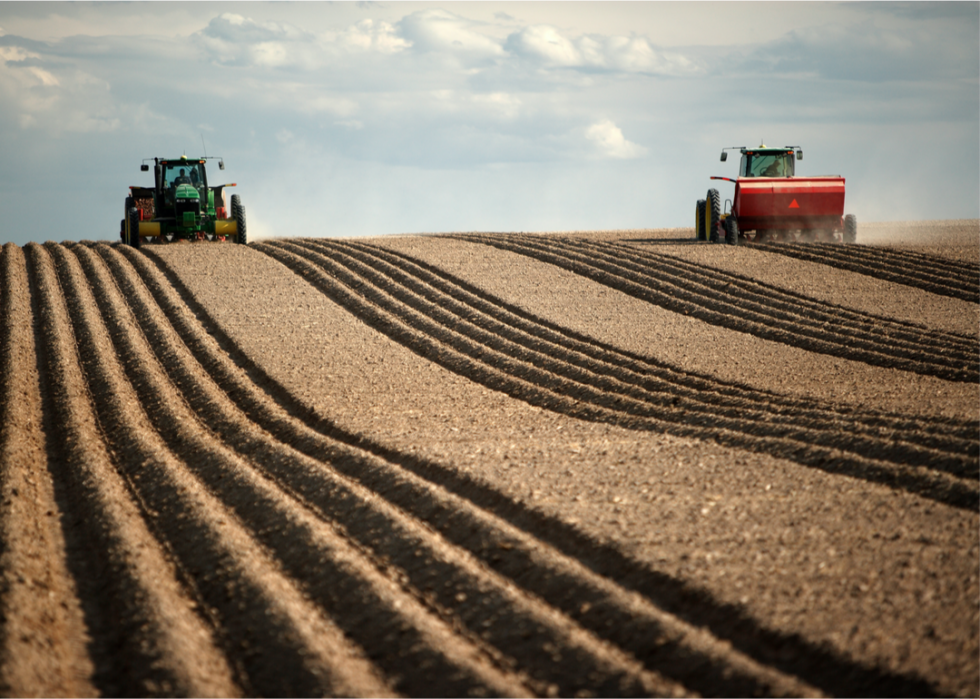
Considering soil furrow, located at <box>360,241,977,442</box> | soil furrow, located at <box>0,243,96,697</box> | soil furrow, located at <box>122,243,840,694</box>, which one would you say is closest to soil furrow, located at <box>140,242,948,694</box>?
soil furrow, located at <box>122,243,840,694</box>

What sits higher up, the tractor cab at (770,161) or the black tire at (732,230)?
the tractor cab at (770,161)

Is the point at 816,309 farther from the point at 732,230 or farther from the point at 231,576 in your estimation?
the point at 231,576

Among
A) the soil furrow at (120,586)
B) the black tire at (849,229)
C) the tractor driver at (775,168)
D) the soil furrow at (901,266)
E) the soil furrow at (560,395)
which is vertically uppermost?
the tractor driver at (775,168)

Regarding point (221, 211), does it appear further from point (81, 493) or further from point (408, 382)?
point (81, 493)

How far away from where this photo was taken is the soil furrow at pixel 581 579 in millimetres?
3953

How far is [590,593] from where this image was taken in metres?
4.70

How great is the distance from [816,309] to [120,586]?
461 inches

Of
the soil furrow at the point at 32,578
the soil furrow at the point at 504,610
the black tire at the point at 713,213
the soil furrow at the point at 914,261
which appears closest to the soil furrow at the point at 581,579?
the soil furrow at the point at 504,610

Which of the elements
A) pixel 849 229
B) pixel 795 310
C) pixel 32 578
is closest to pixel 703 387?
pixel 795 310

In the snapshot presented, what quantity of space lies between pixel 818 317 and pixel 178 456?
32.3 ft

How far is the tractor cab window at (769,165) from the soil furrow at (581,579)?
16738 mm

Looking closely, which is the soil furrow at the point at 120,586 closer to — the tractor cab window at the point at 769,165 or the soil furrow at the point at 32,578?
the soil furrow at the point at 32,578

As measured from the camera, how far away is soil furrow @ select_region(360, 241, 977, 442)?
23.6ft

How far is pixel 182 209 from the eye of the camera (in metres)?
20.5
